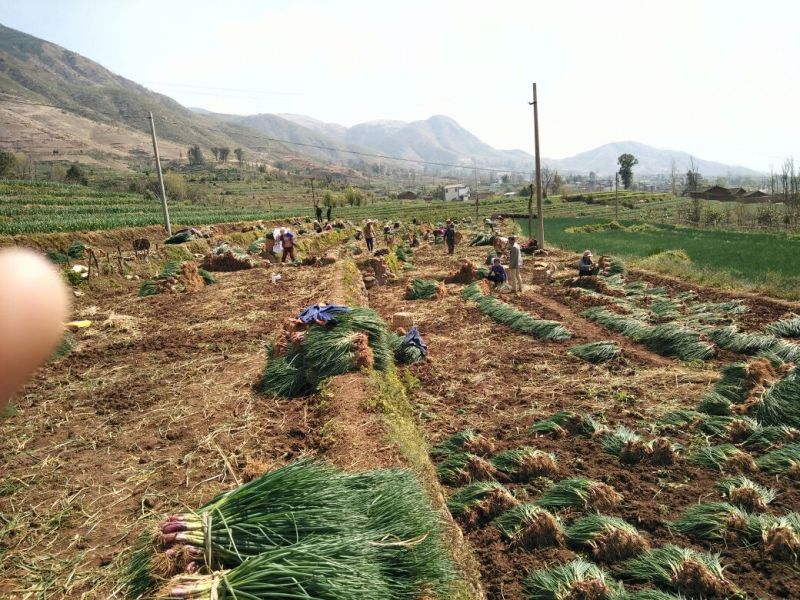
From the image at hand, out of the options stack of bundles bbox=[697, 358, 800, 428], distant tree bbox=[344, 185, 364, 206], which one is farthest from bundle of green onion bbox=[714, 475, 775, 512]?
distant tree bbox=[344, 185, 364, 206]

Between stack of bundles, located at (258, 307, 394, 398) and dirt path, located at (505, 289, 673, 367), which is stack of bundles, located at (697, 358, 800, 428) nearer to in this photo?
dirt path, located at (505, 289, 673, 367)

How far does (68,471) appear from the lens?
14.6 ft

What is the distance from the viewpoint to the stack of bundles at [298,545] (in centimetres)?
241

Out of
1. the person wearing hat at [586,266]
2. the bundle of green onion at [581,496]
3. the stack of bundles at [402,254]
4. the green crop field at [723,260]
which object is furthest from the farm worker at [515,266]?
the bundle of green onion at [581,496]

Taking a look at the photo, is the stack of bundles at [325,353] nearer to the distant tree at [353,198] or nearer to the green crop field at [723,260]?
the green crop field at [723,260]

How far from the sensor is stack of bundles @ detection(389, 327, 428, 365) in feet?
27.2

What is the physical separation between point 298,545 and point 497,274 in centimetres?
1203

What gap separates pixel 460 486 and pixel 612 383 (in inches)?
137

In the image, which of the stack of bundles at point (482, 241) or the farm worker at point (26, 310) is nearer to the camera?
the farm worker at point (26, 310)

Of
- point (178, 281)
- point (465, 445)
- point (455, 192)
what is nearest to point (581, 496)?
point (465, 445)

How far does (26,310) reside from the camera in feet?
2.11

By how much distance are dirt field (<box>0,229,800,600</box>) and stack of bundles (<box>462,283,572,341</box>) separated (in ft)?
1.16

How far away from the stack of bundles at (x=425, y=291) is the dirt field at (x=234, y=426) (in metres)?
2.46

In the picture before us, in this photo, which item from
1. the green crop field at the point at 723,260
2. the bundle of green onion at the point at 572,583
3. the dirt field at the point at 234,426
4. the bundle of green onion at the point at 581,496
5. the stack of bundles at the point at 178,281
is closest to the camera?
the bundle of green onion at the point at 572,583
